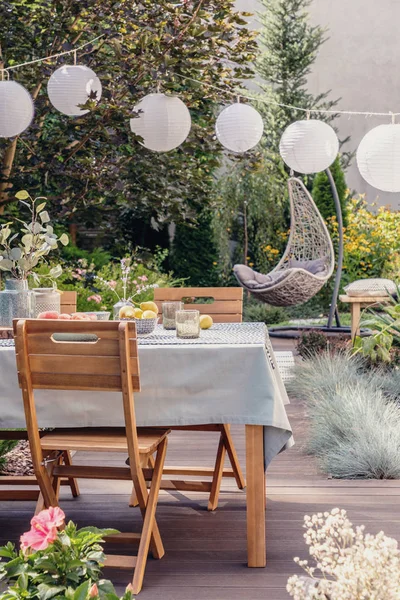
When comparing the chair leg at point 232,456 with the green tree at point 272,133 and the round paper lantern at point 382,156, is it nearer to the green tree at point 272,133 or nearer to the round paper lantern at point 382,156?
the round paper lantern at point 382,156

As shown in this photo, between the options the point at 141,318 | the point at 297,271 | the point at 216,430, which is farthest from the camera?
the point at 297,271

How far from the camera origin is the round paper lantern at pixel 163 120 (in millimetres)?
5016

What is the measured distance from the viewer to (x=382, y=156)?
5164mm

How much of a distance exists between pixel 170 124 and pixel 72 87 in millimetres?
712

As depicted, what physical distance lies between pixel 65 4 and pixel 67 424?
4.31m

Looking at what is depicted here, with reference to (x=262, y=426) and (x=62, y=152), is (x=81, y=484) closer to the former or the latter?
(x=262, y=426)

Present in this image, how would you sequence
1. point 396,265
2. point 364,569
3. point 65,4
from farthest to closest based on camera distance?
point 396,265 → point 65,4 → point 364,569

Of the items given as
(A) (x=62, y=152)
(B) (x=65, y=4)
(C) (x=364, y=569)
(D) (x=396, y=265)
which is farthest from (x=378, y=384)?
(D) (x=396, y=265)

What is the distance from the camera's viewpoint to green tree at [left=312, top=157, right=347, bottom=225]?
39.3 feet

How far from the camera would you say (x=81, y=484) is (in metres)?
3.88

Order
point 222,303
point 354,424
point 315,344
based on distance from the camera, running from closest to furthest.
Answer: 1. point 222,303
2. point 354,424
3. point 315,344

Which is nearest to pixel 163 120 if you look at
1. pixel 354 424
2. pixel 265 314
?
pixel 354 424

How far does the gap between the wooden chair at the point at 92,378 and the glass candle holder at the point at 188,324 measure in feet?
1.41

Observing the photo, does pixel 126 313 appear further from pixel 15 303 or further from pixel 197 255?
pixel 197 255
